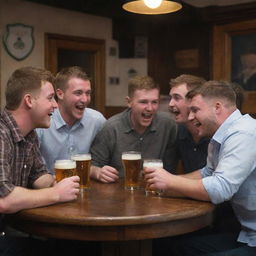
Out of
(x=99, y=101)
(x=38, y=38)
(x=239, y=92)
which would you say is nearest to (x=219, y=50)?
(x=99, y=101)

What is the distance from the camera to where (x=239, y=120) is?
2.09m

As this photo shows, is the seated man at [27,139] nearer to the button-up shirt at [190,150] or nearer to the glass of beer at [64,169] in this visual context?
the glass of beer at [64,169]

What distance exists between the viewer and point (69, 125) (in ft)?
9.50

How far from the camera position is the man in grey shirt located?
2.84 metres

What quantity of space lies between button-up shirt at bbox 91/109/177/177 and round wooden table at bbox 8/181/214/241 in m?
0.87

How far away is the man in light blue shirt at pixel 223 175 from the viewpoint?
1934mm

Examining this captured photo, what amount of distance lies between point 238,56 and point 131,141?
250 centimetres

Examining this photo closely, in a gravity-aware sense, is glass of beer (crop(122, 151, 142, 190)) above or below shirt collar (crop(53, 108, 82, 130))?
below

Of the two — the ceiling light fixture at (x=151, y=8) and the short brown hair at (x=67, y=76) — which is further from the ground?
the ceiling light fixture at (x=151, y=8)

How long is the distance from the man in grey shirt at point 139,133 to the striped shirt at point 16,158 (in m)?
0.55

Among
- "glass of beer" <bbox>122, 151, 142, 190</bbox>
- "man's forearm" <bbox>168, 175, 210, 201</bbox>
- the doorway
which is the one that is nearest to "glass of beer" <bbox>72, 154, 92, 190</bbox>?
"glass of beer" <bbox>122, 151, 142, 190</bbox>

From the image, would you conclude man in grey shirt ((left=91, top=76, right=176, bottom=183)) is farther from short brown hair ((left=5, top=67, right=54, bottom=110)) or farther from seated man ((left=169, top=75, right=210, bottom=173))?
short brown hair ((left=5, top=67, right=54, bottom=110))

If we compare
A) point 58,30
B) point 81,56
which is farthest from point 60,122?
point 81,56

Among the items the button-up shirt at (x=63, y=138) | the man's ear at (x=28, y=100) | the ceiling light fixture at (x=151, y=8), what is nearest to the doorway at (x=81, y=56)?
the button-up shirt at (x=63, y=138)
